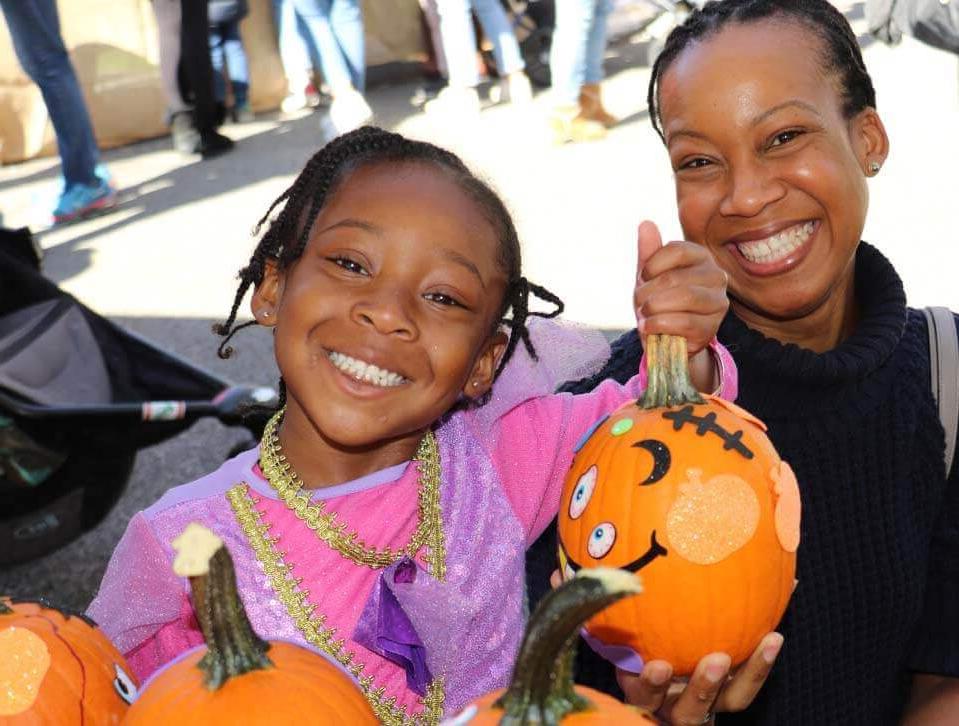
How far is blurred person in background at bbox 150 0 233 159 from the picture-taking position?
945cm

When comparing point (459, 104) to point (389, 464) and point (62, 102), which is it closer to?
point (62, 102)

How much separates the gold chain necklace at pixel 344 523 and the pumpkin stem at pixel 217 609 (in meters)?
0.64

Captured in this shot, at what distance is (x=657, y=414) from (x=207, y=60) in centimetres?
872

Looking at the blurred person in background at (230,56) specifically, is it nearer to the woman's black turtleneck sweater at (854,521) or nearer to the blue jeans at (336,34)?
→ the blue jeans at (336,34)

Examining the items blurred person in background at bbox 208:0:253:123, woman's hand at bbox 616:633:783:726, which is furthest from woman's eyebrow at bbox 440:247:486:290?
blurred person in background at bbox 208:0:253:123

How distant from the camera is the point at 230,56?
1062 cm

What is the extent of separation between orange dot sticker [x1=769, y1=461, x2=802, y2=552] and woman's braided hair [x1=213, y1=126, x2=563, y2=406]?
2.19 feet

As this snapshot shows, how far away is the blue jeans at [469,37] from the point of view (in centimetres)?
970

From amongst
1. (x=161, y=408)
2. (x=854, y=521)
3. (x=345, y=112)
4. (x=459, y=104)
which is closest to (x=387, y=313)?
(x=854, y=521)

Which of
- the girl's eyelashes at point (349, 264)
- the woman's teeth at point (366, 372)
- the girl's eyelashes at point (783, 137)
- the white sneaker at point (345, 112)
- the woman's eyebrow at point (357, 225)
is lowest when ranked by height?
the white sneaker at point (345, 112)

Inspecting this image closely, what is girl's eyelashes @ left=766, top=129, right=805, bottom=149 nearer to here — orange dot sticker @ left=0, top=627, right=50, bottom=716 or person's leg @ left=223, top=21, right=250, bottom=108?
orange dot sticker @ left=0, top=627, right=50, bottom=716

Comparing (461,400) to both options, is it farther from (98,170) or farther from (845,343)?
(98,170)

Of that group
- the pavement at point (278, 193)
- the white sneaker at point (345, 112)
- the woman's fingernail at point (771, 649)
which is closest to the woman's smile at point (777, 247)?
the woman's fingernail at point (771, 649)

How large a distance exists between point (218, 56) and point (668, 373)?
378 inches
